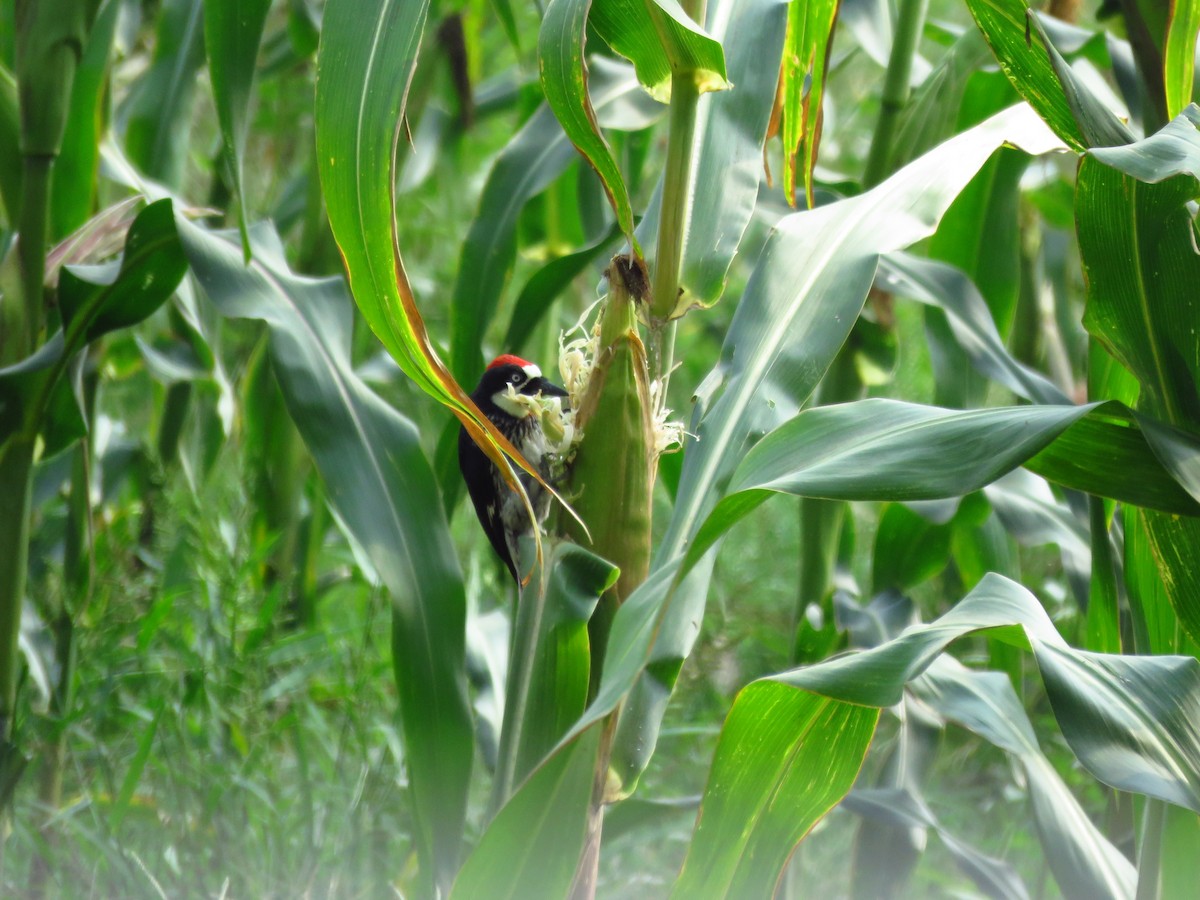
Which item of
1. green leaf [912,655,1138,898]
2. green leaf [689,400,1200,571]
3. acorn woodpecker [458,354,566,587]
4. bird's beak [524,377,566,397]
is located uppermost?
green leaf [689,400,1200,571]

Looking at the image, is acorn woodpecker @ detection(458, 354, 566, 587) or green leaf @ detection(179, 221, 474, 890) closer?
green leaf @ detection(179, 221, 474, 890)

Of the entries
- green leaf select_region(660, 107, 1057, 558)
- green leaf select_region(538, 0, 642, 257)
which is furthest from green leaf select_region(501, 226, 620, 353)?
green leaf select_region(538, 0, 642, 257)

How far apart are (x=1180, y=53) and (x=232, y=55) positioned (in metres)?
0.72

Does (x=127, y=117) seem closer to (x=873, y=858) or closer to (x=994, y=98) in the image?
(x=994, y=98)

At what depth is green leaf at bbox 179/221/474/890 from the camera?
2.50 ft

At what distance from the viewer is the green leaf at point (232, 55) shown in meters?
0.75

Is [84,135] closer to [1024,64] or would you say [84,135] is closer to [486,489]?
[486,489]

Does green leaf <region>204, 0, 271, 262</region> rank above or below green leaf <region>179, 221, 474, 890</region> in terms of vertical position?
above

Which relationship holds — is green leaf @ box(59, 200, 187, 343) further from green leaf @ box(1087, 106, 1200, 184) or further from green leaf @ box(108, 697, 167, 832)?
green leaf @ box(1087, 106, 1200, 184)

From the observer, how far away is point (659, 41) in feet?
2.17

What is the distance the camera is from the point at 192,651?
1298mm

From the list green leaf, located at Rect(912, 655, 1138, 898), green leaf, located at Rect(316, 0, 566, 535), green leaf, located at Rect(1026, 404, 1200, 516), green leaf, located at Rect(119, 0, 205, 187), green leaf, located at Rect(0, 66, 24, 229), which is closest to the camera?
green leaf, located at Rect(316, 0, 566, 535)

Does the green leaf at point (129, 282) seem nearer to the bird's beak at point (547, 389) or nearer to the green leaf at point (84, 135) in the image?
the green leaf at point (84, 135)

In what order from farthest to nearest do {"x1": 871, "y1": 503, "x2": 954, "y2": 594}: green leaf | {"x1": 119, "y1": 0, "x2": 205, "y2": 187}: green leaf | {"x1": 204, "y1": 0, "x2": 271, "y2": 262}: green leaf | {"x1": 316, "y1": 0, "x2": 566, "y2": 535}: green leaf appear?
{"x1": 119, "y1": 0, "x2": 205, "y2": 187}: green leaf
{"x1": 871, "y1": 503, "x2": 954, "y2": 594}: green leaf
{"x1": 204, "y1": 0, "x2": 271, "y2": 262}: green leaf
{"x1": 316, "y1": 0, "x2": 566, "y2": 535}: green leaf
